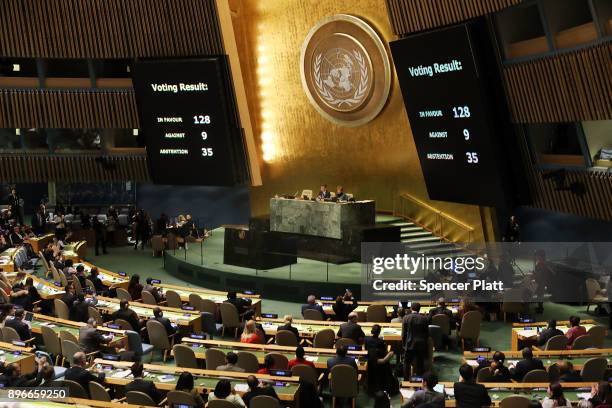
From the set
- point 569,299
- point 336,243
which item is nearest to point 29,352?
→ point 336,243

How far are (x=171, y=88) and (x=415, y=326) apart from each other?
1197 centimetres

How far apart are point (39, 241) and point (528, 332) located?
16235 millimetres

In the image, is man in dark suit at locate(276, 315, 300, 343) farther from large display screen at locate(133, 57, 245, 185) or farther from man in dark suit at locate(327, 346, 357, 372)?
large display screen at locate(133, 57, 245, 185)

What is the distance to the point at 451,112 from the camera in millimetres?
18234

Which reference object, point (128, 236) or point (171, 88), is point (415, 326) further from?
point (128, 236)

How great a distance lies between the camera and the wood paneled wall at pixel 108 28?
22.7m

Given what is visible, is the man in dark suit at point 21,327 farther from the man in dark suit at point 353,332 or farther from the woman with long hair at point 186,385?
the man in dark suit at point 353,332

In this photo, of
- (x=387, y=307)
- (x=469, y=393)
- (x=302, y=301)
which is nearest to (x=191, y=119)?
(x=302, y=301)

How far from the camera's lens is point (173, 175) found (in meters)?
23.5

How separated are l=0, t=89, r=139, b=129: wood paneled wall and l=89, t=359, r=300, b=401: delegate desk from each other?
1374cm

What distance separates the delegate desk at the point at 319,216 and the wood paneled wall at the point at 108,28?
15.4 ft

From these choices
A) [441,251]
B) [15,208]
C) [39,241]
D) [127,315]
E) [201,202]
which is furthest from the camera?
[15,208]

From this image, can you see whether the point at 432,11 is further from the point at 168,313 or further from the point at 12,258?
the point at 12,258

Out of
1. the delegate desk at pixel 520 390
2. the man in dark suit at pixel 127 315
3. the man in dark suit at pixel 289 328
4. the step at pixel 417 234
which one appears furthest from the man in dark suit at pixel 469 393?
the step at pixel 417 234
